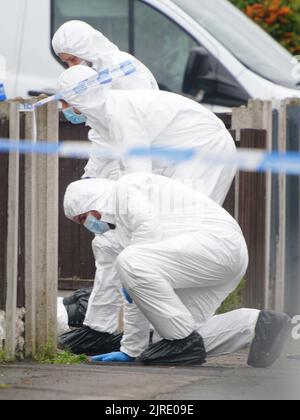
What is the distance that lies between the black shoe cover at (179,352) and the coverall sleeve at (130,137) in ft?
3.01

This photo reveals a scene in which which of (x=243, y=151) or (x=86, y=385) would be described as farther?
(x=243, y=151)

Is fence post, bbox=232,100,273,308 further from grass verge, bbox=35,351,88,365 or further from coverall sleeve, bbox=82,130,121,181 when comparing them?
grass verge, bbox=35,351,88,365

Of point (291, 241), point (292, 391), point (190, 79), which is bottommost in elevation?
point (292, 391)

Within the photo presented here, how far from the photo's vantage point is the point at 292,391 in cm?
634

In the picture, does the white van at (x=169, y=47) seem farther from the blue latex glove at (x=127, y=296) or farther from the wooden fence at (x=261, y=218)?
the blue latex glove at (x=127, y=296)

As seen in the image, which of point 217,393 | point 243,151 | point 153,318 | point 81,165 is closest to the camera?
point 217,393

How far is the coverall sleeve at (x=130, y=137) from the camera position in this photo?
7.71 m

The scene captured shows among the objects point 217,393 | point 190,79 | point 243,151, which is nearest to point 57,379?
point 217,393

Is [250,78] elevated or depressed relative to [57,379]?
elevated

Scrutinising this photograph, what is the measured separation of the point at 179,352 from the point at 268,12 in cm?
908

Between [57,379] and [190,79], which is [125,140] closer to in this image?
[57,379]

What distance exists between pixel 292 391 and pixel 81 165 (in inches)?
159

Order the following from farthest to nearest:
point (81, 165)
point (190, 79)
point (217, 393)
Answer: point (190, 79) → point (81, 165) → point (217, 393)

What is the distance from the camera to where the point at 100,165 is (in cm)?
876
